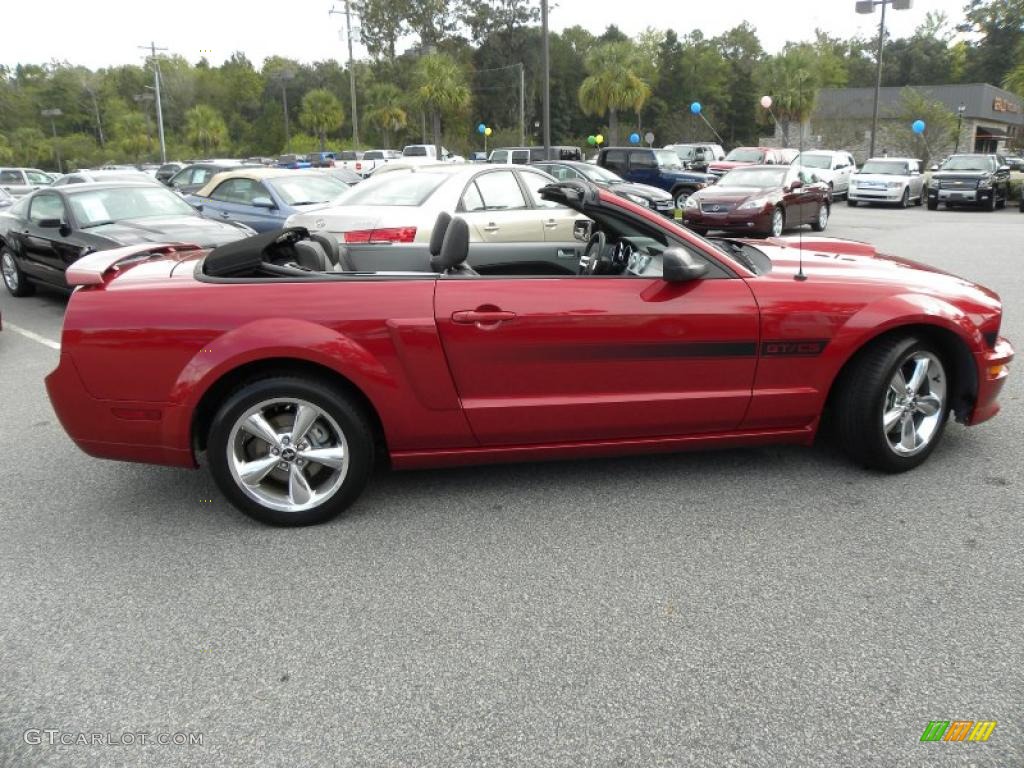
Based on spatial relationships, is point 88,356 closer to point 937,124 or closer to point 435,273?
point 435,273

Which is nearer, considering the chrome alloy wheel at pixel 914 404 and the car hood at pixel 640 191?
the chrome alloy wheel at pixel 914 404

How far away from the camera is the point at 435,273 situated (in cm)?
380

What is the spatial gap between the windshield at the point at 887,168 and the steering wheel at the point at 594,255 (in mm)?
23759

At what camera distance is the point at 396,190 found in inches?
329

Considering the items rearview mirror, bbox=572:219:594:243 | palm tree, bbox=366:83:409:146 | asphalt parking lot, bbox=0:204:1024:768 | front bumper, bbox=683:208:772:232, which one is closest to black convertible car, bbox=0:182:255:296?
asphalt parking lot, bbox=0:204:1024:768

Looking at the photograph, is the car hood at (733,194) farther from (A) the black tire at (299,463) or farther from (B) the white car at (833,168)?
(A) the black tire at (299,463)

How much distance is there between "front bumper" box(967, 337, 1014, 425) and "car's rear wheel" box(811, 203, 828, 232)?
14.1 metres

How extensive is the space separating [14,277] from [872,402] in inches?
408

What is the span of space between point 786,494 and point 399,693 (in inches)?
88.4

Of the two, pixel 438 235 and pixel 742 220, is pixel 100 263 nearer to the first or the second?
pixel 438 235

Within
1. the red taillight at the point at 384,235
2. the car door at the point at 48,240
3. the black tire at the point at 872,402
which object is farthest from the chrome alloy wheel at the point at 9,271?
the black tire at the point at 872,402

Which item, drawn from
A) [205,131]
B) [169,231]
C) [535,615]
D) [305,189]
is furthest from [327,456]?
[205,131]

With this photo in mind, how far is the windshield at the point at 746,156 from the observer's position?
27922 millimetres

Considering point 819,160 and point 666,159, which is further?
point 819,160
